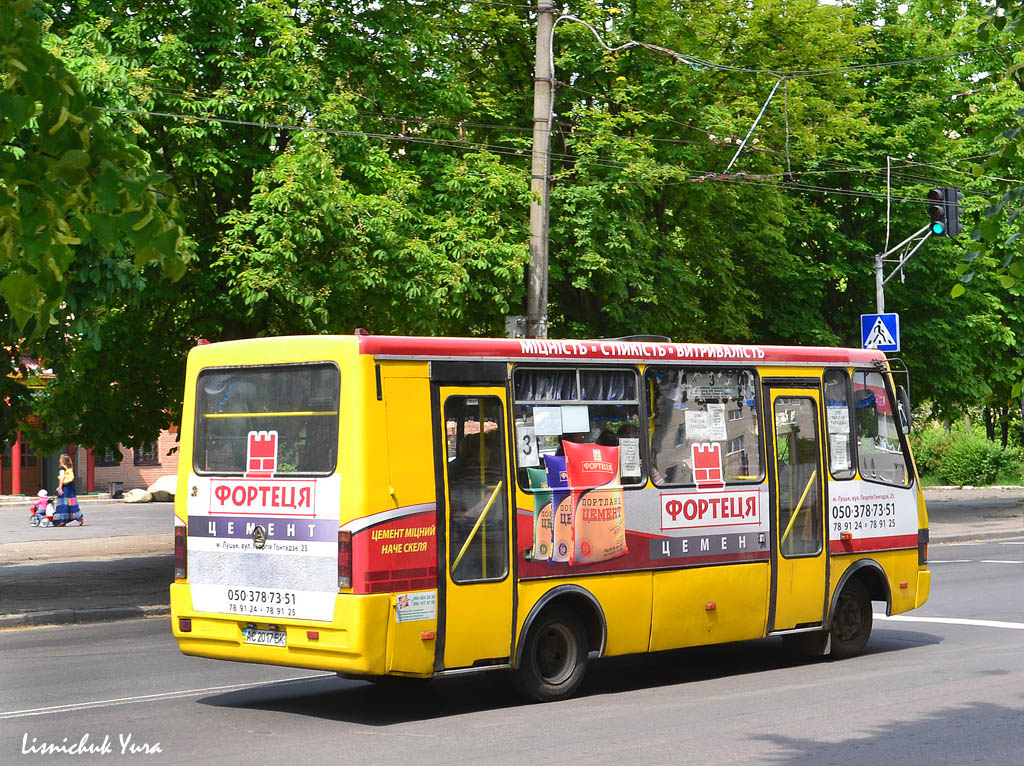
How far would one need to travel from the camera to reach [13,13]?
15.3 ft

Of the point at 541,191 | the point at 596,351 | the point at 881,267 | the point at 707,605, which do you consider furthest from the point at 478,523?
the point at 881,267

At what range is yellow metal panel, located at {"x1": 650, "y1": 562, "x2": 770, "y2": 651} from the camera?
11320 millimetres

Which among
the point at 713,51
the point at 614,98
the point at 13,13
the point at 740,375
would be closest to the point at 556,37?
the point at 614,98

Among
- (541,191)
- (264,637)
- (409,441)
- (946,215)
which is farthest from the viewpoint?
(946,215)

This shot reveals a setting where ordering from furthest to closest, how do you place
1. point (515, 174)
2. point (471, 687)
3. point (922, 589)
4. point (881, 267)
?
1. point (881, 267)
2. point (515, 174)
3. point (922, 589)
4. point (471, 687)

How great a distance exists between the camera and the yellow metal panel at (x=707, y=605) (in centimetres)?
1132

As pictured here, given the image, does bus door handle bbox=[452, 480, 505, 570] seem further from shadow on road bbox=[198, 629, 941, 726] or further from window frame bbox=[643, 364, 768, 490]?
window frame bbox=[643, 364, 768, 490]

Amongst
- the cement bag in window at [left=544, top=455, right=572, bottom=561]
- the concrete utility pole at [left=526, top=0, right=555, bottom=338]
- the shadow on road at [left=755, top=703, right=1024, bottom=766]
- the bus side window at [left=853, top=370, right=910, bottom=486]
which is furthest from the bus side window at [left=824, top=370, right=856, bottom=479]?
the concrete utility pole at [left=526, top=0, right=555, bottom=338]

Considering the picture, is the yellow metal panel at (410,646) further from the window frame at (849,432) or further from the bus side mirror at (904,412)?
the bus side mirror at (904,412)

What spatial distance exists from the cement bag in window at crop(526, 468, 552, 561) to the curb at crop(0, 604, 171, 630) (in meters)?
8.74

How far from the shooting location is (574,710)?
10.1 metres

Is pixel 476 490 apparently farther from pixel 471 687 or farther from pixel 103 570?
pixel 103 570

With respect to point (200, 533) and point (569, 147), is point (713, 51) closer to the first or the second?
point (569, 147)

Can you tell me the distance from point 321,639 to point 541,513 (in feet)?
6.48
